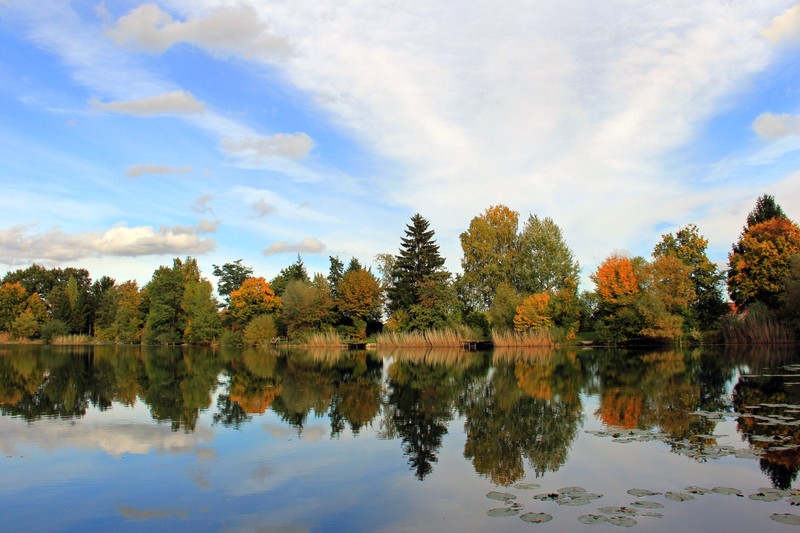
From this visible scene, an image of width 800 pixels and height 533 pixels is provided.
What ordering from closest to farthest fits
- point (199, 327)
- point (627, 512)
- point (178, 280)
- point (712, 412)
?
point (627, 512)
point (712, 412)
point (199, 327)
point (178, 280)

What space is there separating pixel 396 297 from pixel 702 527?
5055 cm

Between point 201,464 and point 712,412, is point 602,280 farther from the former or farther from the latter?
point 201,464

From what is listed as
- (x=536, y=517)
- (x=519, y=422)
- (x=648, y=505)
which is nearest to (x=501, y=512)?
(x=536, y=517)

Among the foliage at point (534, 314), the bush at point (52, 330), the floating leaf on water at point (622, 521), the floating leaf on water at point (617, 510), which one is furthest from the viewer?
the bush at point (52, 330)

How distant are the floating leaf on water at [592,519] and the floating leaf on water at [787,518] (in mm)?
1937

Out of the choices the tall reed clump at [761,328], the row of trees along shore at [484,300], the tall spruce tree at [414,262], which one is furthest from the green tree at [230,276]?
the tall reed clump at [761,328]

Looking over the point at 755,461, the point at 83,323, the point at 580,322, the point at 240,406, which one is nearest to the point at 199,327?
the point at 83,323

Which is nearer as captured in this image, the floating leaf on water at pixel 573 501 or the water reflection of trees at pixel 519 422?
the floating leaf on water at pixel 573 501

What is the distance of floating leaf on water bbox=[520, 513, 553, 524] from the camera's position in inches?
263

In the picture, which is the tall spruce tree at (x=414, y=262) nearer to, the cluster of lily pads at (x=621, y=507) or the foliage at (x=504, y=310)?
the foliage at (x=504, y=310)

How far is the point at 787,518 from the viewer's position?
656cm

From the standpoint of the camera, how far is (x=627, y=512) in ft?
22.8

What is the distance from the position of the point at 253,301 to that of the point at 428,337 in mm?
23955

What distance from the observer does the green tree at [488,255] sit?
58.9m
